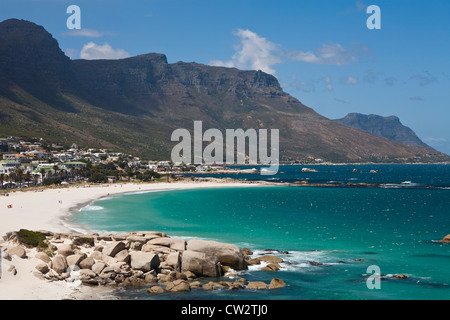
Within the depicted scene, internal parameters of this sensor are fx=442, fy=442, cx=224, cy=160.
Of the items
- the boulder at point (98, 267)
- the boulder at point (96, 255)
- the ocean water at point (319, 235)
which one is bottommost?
the ocean water at point (319, 235)

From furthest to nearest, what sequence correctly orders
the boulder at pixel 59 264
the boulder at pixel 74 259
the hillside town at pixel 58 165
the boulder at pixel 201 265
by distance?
1. the hillside town at pixel 58 165
2. the boulder at pixel 201 265
3. the boulder at pixel 74 259
4. the boulder at pixel 59 264

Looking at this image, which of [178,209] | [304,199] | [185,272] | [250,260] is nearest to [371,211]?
[304,199]

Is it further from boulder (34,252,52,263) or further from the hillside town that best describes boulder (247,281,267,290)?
the hillside town

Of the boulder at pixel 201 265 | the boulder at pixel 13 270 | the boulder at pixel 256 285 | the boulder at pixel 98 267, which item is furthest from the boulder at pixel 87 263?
the boulder at pixel 256 285

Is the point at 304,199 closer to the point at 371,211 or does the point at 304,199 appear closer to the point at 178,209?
the point at 371,211

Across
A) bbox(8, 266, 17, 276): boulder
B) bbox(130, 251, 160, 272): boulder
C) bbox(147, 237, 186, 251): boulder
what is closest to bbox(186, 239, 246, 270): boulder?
bbox(147, 237, 186, 251): boulder

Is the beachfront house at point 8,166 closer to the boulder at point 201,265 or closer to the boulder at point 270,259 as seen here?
the boulder at point 270,259
